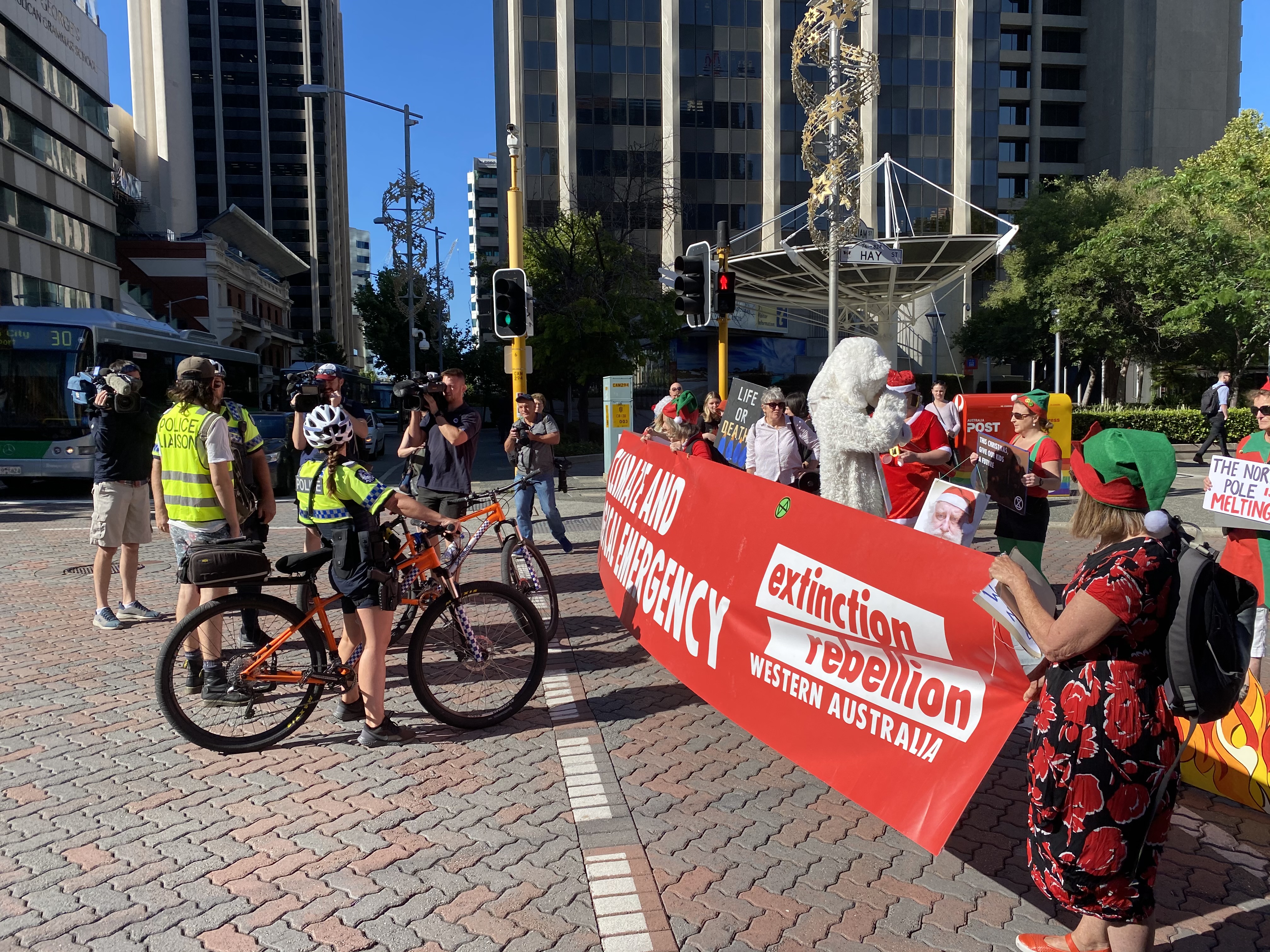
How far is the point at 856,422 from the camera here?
4.68 meters

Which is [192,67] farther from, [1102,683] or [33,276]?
[1102,683]

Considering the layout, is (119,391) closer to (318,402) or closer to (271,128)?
(318,402)

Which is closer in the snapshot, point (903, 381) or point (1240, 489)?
point (1240, 489)

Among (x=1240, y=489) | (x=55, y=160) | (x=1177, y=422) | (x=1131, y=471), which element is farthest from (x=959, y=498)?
(x=55, y=160)

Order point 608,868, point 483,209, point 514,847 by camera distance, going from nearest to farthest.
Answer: point 608,868 → point 514,847 → point 483,209

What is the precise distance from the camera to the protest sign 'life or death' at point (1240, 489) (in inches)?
208

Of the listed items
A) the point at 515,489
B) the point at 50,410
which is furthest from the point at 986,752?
the point at 50,410

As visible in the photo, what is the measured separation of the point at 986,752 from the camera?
298 cm

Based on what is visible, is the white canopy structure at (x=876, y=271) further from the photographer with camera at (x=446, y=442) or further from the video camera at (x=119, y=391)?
the video camera at (x=119, y=391)

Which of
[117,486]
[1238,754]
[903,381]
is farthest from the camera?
[903,381]

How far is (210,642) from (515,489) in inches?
127

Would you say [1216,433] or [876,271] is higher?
[876,271]

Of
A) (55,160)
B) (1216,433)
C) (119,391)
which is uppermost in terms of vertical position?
(55,160)

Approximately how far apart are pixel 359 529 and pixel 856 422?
2542mm
